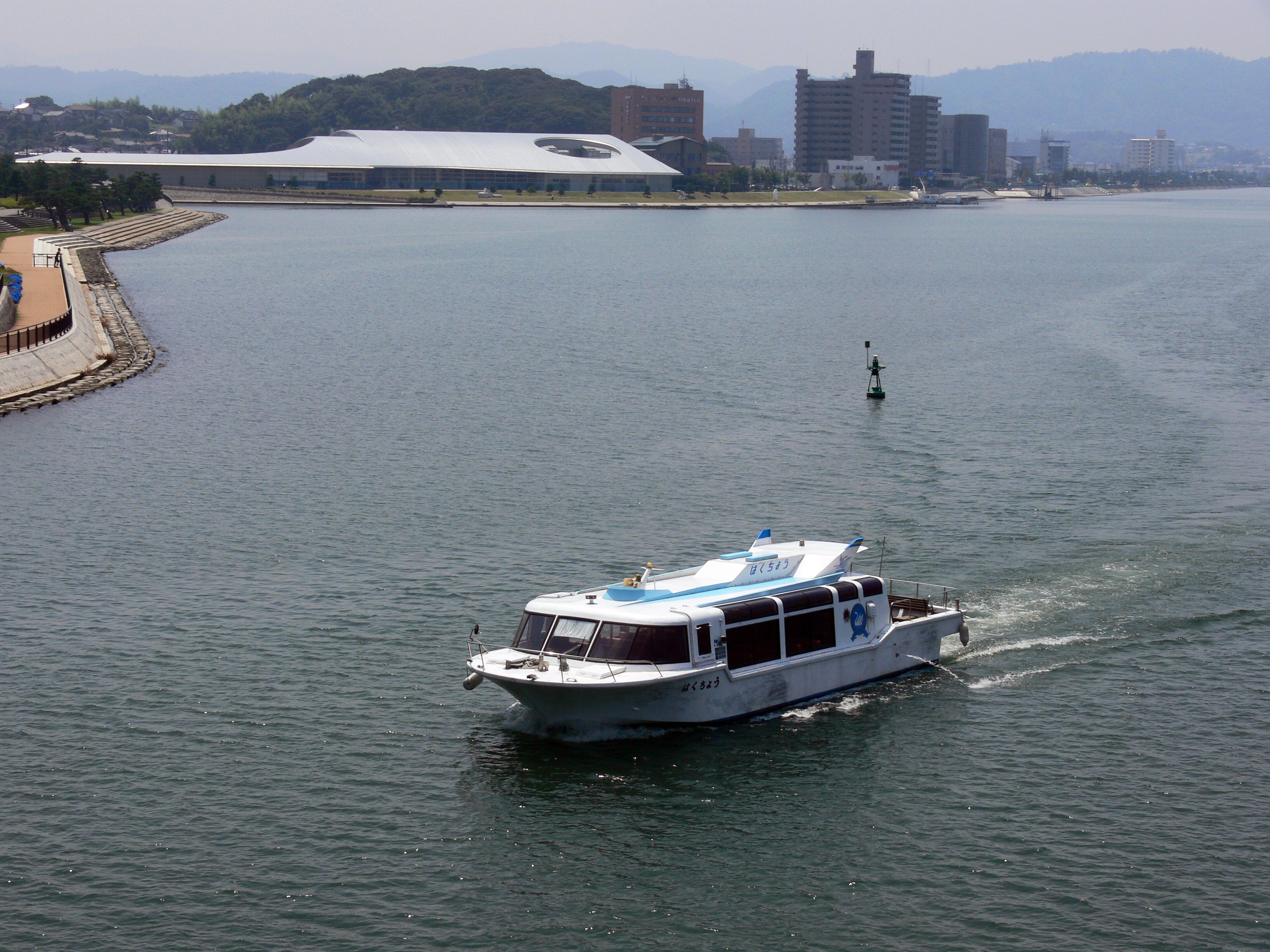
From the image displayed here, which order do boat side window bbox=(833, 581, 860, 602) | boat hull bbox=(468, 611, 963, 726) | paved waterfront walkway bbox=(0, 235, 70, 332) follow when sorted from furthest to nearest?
1. paved waterfront walkway bbox=(0, 235, 70, 332)
2. boat side window bbox=(833, 581, 860, 602)
3. boat hull bbox=(468, 611, 963, 726)

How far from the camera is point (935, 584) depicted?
36781mm

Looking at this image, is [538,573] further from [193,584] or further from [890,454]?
[890,454]

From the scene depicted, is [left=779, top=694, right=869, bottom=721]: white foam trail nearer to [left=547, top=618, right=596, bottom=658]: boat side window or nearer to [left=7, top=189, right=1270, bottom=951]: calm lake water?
[left=7, top=189, right=1270, bottom=951]: calm lake water

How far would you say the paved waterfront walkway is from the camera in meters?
80.9

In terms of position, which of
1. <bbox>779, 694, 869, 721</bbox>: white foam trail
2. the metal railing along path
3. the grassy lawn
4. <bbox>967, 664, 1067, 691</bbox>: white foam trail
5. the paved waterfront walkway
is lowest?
<bbox>779, 694, 869, 721</bbox>: white foam trail

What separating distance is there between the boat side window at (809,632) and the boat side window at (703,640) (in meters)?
2.32

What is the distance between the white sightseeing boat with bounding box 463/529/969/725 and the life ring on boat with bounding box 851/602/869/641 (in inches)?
1.3

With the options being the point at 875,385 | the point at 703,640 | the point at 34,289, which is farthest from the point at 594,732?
the point at 34,289

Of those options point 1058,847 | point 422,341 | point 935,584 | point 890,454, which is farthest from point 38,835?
point 422,341

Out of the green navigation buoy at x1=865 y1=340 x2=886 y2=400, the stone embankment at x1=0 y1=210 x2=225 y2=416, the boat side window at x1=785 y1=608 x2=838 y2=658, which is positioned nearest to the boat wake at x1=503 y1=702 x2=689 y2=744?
the boat side window at x1=785 y1=608 x2=838 y2=658

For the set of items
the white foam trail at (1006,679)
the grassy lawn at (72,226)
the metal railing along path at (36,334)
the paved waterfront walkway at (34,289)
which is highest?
the grassy lawn at (72,226)

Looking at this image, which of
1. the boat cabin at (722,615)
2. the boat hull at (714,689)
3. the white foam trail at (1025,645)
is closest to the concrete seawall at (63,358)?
the boat cabin at (722,615)

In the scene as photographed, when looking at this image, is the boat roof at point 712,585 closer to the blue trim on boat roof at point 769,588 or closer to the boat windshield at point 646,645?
the blue trim on boat roof at point 769,588

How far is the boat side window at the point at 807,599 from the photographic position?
29922mm
